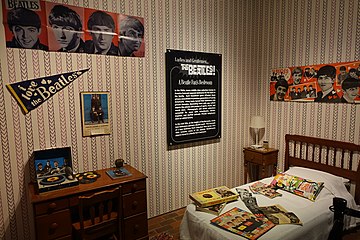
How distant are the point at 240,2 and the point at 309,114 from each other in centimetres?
187

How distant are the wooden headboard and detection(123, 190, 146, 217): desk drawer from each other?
222 cm

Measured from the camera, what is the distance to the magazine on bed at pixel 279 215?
219 centimetres

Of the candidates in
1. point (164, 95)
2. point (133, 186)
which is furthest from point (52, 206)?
point (164, 95)

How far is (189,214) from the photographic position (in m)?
2.42

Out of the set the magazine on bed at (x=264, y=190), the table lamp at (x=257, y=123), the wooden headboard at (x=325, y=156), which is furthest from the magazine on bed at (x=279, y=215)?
the table lamp at (x=257, y=123)

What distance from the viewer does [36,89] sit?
238 centimetres

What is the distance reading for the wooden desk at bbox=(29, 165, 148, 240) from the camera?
6.61ft

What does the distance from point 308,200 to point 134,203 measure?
180 centimetres

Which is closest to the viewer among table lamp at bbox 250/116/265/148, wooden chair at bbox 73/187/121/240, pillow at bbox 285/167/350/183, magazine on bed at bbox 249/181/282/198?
wooden chair at bbox 73/187/121/240

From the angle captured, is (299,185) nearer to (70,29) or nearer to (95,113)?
(95,113)

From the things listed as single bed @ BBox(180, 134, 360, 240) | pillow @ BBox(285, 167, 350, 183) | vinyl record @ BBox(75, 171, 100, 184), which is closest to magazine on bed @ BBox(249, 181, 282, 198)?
single bed @ BBox(180, 134, 360, 240)

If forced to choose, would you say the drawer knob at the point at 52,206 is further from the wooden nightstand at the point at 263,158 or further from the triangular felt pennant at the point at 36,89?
the wooden nightstand at the point at 263,158

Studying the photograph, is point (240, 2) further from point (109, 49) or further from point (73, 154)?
point (73, 154)

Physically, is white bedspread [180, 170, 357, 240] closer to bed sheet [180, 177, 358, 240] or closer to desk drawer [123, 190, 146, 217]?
bed sheet [180, 177, 358, 240]
